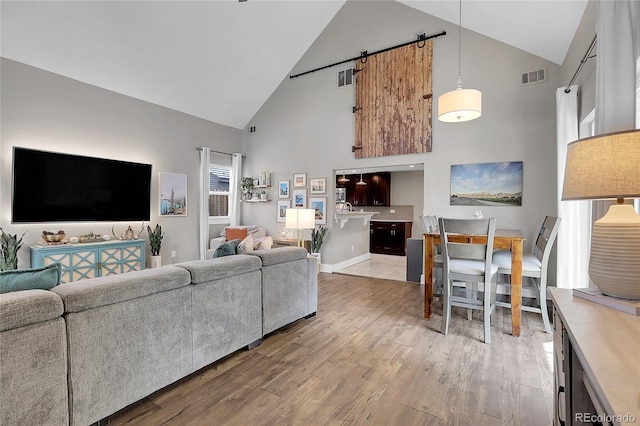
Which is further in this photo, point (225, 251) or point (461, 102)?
point (461, 102)

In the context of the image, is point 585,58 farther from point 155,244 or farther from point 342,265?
point 155,244

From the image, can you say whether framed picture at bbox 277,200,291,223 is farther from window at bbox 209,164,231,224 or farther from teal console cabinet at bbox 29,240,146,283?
teal console cabinet at bbox 29,240,146,283

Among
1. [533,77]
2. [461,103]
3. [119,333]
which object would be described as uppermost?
[533,77]

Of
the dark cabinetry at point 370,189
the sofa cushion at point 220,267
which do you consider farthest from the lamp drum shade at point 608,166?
the dark cabinetry at point 370,189

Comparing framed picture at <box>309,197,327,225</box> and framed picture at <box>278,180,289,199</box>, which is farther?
framed picture at <box>278,180,289,199</box>

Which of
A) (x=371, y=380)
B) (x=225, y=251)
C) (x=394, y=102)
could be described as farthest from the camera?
(x=394, y=102)

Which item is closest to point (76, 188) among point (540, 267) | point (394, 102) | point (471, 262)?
point (394, 102)

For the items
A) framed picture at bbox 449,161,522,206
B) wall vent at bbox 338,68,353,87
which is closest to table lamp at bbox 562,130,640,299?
framed picture at bbox 449,161,522,206

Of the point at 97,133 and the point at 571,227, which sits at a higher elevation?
the point at 97,133

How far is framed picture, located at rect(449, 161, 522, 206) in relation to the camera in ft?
14.1

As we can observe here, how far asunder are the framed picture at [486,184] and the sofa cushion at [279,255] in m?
2.86

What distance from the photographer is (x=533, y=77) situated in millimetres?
4180

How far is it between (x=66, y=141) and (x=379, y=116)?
4.88 m

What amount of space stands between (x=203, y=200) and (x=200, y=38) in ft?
9.76
